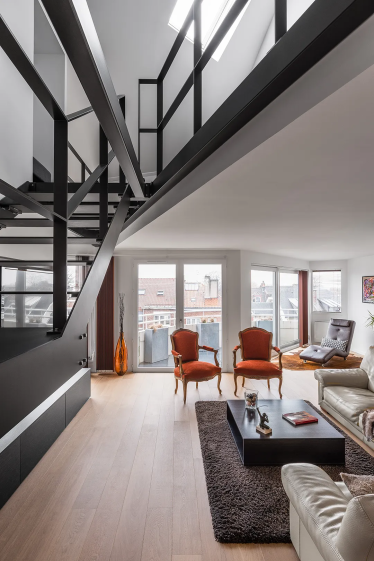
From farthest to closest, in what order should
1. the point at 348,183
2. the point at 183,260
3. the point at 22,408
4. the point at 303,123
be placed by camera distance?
the point at 183,260 < the point at 348,183 < the point at 303,123 < the point at 22,408

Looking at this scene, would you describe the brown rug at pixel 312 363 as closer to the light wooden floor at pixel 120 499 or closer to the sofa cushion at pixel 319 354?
the sofa cushion at pixel 319 354

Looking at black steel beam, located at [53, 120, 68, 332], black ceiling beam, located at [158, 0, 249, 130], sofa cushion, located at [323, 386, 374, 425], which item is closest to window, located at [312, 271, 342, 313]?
sofa cushion, located at [323, 386, 374, 425]

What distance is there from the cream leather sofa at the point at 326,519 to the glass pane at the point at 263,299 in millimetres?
5472

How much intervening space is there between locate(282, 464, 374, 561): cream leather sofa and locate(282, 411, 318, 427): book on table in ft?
4.17

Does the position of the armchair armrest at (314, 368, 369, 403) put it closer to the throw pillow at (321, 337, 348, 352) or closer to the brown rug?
the brown rug

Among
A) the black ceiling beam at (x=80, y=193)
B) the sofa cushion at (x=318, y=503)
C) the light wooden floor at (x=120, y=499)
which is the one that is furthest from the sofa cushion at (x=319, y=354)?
the black ceiling beam at (x=80, y=193)

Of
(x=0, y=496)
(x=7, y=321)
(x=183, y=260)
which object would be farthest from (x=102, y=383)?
(x=0, y=496)

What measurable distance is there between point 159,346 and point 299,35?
6531 millimetres

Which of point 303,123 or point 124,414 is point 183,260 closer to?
point 124,414

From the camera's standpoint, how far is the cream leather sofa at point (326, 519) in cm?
142

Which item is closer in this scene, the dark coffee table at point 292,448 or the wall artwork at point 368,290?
the dark coffee table at point 292,448

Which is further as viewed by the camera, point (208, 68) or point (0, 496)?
point (208, 68)

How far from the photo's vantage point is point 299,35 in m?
0.92

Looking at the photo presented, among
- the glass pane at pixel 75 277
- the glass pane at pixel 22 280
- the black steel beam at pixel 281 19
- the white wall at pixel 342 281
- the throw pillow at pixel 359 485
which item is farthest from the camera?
the white wall at pixel 342 281
